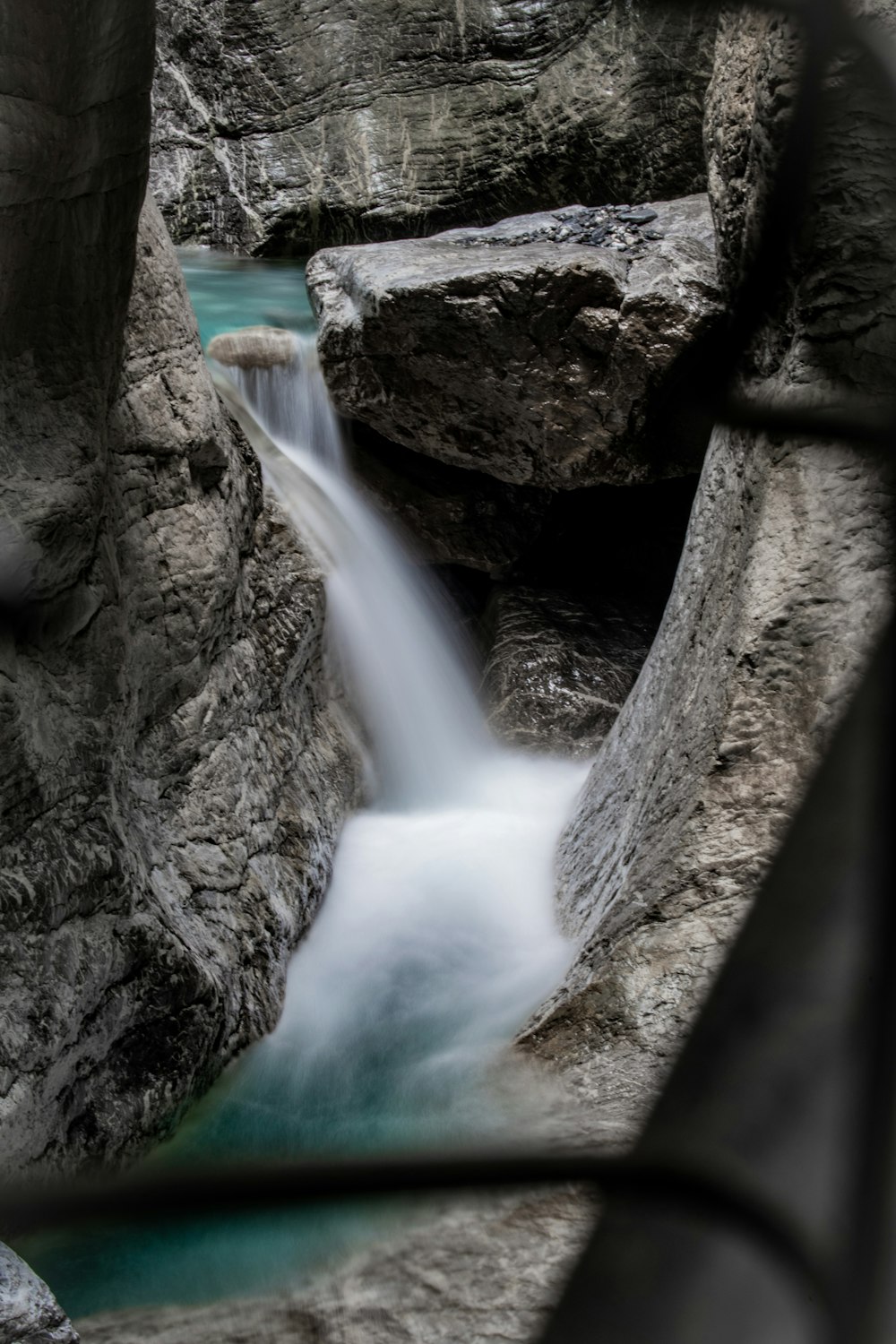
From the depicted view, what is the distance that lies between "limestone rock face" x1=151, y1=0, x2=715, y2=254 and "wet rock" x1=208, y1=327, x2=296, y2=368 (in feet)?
12.9

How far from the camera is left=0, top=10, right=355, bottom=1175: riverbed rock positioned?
7.59ft

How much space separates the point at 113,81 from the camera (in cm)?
235

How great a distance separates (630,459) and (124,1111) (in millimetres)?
3532

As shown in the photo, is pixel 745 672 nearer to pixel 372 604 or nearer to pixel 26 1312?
pixel 26 1312

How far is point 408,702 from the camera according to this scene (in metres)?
5.22

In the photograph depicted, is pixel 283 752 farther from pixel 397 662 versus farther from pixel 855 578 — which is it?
pixel 855 578

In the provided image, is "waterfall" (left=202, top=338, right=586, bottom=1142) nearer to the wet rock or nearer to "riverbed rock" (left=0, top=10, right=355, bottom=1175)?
the wet rock

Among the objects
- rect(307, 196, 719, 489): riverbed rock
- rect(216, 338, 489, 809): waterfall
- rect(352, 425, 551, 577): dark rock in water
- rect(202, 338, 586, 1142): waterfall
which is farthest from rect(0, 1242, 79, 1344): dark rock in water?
rect(352, 425, 551, 577): dark rock in water

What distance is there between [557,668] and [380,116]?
6.30 meters

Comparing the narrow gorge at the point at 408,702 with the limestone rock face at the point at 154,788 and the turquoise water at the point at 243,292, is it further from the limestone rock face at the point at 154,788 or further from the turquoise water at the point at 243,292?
the turquoise water at the point at 243,292

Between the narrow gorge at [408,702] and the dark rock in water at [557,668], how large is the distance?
0.03m

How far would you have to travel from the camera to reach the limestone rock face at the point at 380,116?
8.82 metres

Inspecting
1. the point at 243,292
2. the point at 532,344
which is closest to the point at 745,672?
the point at 532,344

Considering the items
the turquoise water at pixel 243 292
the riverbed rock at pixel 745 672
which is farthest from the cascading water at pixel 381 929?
the turquoise water at pixel 243 292
